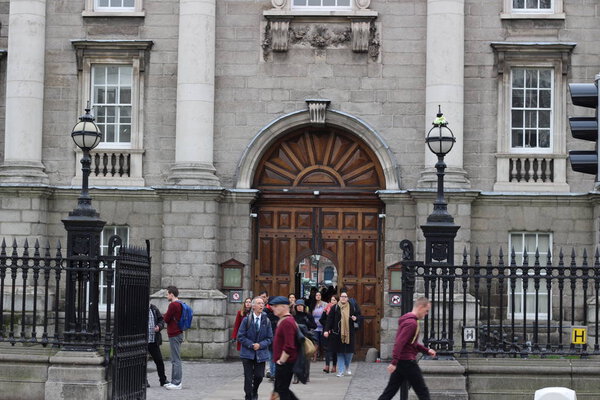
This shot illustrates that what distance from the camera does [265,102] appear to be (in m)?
31.0

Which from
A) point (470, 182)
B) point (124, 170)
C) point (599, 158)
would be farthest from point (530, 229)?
point (599, 158)

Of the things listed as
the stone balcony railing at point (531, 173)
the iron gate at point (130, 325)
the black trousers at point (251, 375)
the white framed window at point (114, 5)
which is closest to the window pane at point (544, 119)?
the stone balcony railing at point (531, 173)

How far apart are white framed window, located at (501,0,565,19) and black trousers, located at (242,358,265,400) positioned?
1347cm

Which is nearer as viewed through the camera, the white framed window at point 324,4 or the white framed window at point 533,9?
the white framed window at point 533,9

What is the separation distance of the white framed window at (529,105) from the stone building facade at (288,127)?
4 centimetres

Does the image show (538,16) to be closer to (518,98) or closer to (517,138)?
(518,98)

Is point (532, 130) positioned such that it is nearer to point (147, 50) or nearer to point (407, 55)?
point (407, 55)

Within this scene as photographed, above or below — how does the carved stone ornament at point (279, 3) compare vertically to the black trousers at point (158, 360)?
above

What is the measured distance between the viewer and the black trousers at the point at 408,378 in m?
16.8

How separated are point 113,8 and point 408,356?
681 inches

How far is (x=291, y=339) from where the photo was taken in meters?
16.8

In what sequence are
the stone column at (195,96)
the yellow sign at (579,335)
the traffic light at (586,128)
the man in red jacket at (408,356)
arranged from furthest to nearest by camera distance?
the stone column at (195,96), the yellow sign at (579,335), the man in red jacket at (408,356), the traffic light at (586,128)

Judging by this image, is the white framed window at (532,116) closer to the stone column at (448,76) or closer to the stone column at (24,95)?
the stone column at (448,76)

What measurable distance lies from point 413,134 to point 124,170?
713 centimetres
